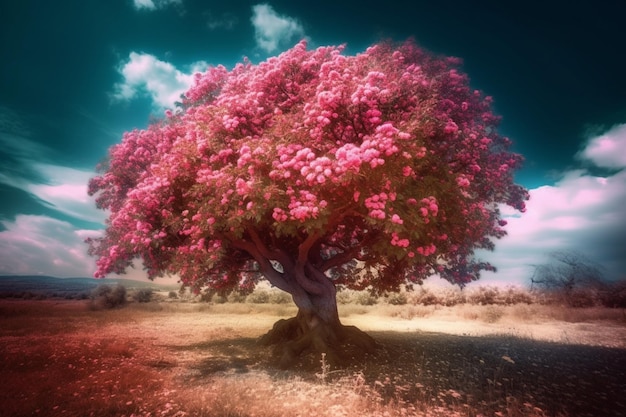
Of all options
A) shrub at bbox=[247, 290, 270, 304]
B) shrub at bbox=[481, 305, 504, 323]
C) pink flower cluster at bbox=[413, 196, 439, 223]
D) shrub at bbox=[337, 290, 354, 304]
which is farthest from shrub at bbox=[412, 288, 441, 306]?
pink flower cluster at bbox=[413, 196, 439, 223]

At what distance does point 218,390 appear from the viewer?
8625mm

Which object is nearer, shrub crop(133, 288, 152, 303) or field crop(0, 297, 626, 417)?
field crop(0, 297, 626, 417)

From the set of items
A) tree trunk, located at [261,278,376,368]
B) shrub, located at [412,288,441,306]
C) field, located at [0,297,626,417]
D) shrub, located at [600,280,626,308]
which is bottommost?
field, located at [0,297,626,417]

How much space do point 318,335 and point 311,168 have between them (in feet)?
23.5

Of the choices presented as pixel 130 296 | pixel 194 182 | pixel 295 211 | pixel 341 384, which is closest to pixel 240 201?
pixel 295 211

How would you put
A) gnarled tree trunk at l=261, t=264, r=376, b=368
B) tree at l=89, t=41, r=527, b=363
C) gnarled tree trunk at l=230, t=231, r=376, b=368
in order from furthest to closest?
gnarled tree trunk at l=230, t=231, r=376, b=368
gnarled tree trunk at l=261, t=264, r=376, b=368
tree at l=89, t=41, r=527, b=363

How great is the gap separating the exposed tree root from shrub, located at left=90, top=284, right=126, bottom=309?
24.8m

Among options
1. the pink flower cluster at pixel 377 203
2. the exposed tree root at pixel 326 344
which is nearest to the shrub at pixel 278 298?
the exposed tree root at pixel 326 344

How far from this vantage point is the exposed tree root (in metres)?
11.4

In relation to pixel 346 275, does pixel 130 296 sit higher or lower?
lower

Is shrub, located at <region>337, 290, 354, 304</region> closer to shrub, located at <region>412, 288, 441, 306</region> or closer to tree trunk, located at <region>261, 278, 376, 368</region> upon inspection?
shrub, located at <region>412, 288, 441, 306</region>

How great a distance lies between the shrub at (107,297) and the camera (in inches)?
1211

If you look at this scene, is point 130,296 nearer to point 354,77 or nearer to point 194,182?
point 194,182

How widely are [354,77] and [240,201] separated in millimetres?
5155
